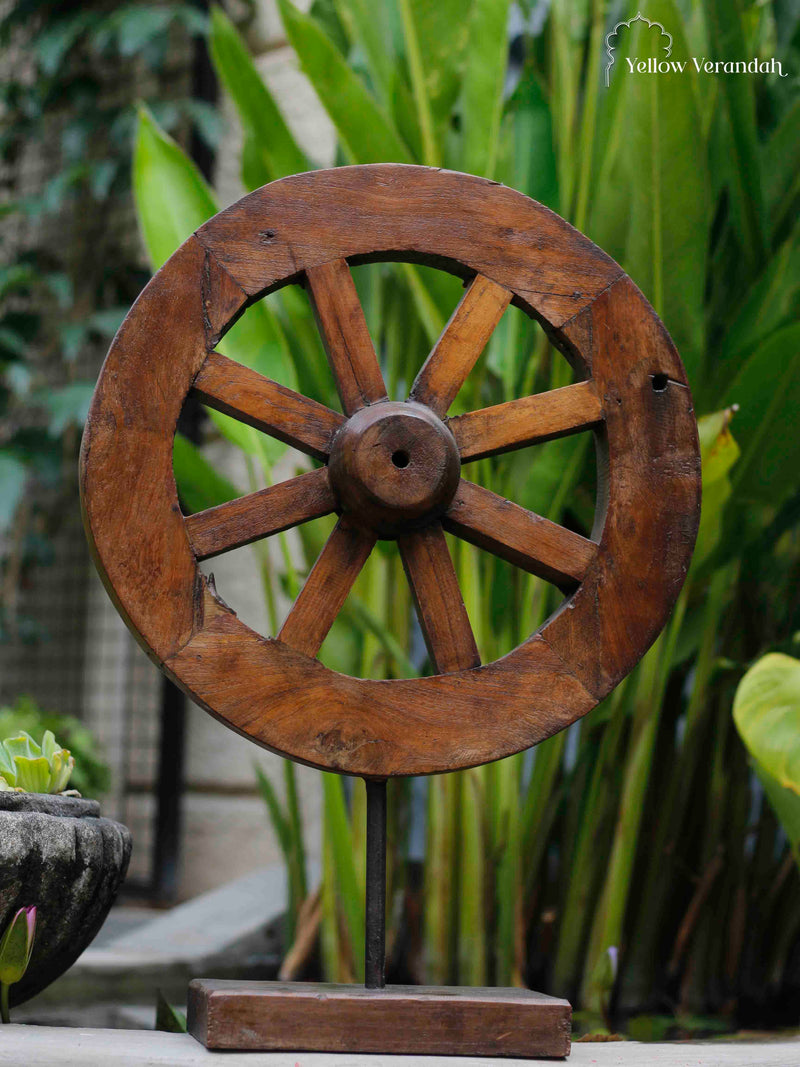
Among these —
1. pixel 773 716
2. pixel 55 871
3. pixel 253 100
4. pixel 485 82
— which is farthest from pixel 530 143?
pixel 55 871

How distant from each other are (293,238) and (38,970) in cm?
68

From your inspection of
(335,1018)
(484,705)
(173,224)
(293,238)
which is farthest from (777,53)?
(335,1018)

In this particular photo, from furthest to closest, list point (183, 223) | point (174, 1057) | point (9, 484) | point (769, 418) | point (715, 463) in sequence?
point (9, 484) < point (183, 223) < point (769, 418) < point (715, 463) < point (174, 1057)

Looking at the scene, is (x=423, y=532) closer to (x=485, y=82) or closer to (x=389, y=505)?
(x=389, y=505)

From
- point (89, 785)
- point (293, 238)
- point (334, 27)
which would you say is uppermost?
point (334, 27)

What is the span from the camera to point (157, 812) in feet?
8.05

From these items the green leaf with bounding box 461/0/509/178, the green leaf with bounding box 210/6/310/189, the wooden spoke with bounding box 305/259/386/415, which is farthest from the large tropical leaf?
the wooden spoke with bounding box 305/259/386/415

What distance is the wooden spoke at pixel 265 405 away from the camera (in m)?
0.94

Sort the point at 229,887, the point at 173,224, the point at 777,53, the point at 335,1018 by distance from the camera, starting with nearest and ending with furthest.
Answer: the point at 335,1018 → the point at 173,224 → the point at 777,53 → the point at 229,887

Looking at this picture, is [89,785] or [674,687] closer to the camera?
[674,687]

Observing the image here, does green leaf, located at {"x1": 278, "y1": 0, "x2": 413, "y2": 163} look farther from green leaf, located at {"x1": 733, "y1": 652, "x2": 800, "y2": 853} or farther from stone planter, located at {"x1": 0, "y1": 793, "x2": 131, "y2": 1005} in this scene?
stone planter, located at {"x1": 0, "y1": 793, "x2": 131, "y2": 1005}

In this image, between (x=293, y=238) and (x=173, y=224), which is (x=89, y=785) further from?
(x=293, y=238)

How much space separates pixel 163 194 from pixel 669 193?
73 centimetres

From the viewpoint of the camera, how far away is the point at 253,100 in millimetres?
1678
